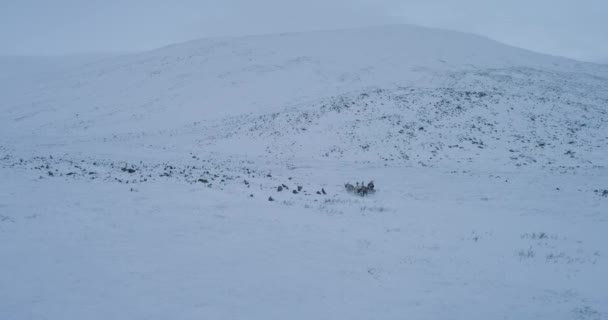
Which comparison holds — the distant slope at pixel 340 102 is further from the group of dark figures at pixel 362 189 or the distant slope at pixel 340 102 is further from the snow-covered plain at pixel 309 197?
the group of dark figures at pixel 362 189

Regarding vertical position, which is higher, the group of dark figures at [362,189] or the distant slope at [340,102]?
the distant slope at [340,102]

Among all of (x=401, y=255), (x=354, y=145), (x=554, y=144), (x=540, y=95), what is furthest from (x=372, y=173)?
(x=540, y=95)

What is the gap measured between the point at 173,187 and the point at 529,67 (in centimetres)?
5350

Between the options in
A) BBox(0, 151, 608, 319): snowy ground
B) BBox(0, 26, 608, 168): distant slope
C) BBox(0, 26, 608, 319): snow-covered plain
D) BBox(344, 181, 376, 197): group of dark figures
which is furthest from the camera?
BBox(0, 26, 608, 168): distant slope

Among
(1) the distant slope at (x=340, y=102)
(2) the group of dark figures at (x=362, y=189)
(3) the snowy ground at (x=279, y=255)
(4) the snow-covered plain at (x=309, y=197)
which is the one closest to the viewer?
(3) the snowy ground at (x=279, y=255)

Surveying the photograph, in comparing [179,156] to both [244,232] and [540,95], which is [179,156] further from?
[540,95]

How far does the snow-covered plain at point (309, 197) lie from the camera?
7.74 meters

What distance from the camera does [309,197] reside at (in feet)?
53.8

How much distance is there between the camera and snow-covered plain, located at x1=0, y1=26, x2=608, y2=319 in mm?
7742

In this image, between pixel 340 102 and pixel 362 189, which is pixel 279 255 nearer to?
pixel 362 189

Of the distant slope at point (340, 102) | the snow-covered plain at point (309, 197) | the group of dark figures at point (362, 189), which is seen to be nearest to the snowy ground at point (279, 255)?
the snow-covered plain at point (309, 197)

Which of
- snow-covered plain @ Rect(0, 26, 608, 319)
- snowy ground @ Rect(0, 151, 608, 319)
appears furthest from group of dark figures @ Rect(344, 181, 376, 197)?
snowy ground @ Rect(0, 151, 608, 319)

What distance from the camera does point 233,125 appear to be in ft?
114

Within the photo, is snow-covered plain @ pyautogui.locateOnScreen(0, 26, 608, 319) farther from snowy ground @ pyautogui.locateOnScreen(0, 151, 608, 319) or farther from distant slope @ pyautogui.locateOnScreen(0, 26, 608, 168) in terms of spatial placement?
distant slope @ pyautogui.locateOnScreen(0, 26, 608, 168)
